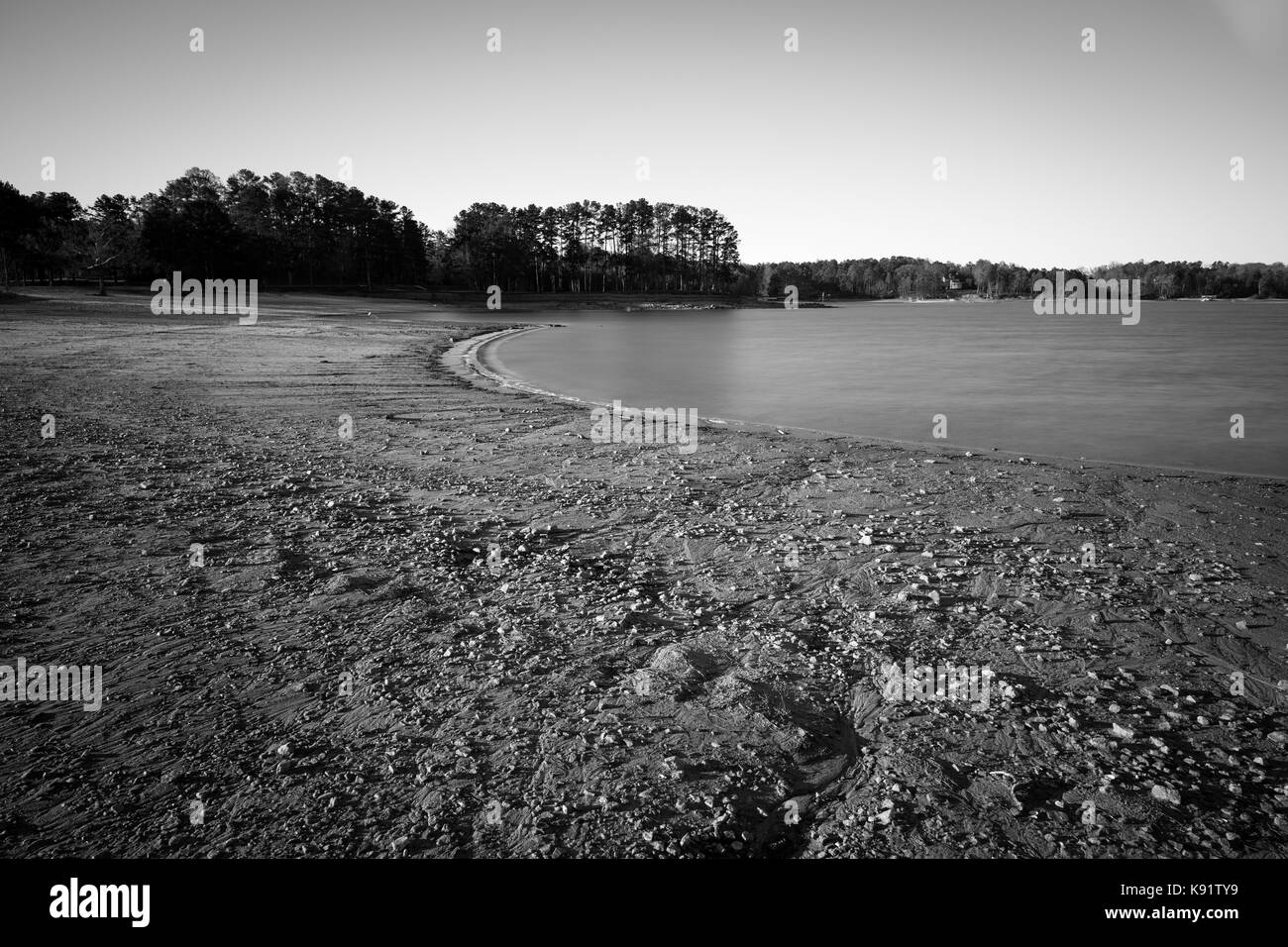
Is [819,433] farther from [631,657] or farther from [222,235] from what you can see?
[222,235]

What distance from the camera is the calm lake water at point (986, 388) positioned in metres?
16.2

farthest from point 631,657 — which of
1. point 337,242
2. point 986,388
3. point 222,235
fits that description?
point 337,242

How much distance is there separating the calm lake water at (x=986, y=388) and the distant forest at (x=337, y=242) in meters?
57.6

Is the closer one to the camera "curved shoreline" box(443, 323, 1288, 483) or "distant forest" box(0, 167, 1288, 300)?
"curved shoreline" box(443, 323, 1288, 483)

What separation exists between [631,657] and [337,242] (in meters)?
116

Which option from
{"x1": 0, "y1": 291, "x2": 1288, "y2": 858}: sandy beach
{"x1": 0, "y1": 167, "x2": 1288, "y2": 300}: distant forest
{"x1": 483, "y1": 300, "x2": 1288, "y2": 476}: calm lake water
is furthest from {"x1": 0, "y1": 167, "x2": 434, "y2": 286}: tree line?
{"x1": 0, "y1": 291, "x2": 1288, "y2": 858}: sandy beach

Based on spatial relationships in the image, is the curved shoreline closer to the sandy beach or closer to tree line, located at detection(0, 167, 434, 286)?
the sandy beach

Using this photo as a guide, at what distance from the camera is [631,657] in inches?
211

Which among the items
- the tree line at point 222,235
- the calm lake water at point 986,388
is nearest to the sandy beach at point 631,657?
the calm lake water at point 986,388

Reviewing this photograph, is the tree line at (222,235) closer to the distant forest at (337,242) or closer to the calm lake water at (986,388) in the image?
the distant forest at (337,242)

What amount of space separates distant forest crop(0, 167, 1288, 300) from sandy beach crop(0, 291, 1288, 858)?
244ft

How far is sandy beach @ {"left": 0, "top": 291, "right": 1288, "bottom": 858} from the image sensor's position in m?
3.66
